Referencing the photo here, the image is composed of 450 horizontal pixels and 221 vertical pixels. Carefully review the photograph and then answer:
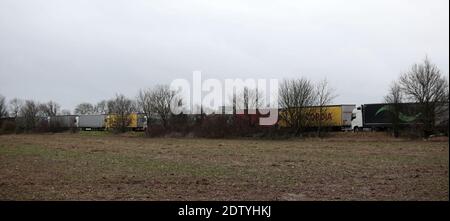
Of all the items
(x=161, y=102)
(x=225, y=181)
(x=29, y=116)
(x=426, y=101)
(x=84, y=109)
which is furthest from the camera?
(x=84, y=109)

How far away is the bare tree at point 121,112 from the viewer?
3489 inches

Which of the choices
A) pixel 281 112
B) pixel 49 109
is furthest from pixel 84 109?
pixel 281 112

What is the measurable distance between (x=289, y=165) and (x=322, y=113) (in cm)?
4079

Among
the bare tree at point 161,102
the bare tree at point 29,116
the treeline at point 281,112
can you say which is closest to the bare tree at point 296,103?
the treeline at point 281,112

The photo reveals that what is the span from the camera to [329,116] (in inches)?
2345

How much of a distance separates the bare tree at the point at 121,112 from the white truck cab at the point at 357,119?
158ft

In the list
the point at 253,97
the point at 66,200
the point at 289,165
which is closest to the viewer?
the point at 66,200

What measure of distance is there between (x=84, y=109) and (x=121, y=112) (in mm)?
80221

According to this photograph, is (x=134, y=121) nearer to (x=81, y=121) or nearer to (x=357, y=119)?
(x=81, y=121)

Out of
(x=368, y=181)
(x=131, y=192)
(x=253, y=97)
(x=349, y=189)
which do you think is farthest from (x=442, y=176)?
(x=253, y=97)

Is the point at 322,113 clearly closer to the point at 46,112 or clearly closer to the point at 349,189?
the point at 349,189

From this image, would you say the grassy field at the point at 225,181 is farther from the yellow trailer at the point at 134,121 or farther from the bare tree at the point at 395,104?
the yellow trailer at the point at 134,121

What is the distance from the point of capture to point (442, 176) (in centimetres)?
1540

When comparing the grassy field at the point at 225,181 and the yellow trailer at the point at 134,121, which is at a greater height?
the yellow trailer at the point at 134,121
